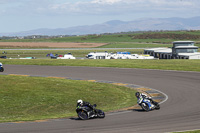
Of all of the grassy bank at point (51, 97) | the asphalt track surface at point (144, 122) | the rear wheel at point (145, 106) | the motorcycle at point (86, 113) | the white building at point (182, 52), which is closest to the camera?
the asphalt track surface at point (144, 122)

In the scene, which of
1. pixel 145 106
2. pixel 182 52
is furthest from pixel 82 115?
pixel 182 52

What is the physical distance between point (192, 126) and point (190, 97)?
1179 centimetres

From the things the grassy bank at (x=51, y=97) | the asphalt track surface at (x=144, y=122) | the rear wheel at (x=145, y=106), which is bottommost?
the grassy bank at (x=51, y=97)

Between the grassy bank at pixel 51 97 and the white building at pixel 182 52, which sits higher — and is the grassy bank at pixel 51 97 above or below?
below

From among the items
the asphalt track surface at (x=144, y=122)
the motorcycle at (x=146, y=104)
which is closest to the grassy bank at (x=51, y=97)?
the asphalt track surface at (x=144, y=122)

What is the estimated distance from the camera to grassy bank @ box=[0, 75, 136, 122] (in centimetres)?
2686

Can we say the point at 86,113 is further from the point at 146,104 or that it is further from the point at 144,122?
the point at 146,104

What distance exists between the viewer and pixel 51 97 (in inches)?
1286

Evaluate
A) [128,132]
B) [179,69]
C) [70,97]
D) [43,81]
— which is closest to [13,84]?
[43,81]

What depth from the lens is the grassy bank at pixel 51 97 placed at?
1057 inches

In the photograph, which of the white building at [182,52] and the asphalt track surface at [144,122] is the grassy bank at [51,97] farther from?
the white building at [182,52]

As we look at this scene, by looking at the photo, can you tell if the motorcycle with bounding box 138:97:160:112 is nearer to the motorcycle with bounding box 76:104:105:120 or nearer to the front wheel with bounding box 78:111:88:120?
the motorcycle with bounding box 76:104:105:120

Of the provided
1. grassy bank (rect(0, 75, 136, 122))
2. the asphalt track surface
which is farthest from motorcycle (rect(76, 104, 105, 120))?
grassy bank (rect(0, 75, 136, 122))

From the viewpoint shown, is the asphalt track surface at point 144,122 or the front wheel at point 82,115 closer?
the asphalt track surface at point 144,122
